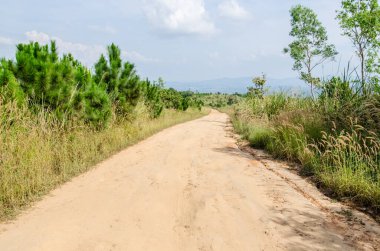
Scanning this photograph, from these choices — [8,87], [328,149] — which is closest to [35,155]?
[8,87]

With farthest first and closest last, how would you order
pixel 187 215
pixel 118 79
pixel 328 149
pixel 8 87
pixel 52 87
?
pixel 118 79 < pixel 52 87 < pixel 328 149 < pixel 8 87 < pixel 187 215

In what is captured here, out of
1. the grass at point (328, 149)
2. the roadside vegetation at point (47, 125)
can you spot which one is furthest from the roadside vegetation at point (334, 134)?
the roadside vegetation at point (47, 125)

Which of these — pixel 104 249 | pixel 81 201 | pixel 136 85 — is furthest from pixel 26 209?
pixel 136 85

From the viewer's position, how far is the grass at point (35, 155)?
5.07m

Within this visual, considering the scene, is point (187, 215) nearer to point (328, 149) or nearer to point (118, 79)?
point (328, 149)

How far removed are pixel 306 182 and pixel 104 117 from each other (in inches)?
253

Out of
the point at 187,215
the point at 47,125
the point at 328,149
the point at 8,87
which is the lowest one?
the point at 187,215

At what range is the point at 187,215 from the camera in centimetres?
457

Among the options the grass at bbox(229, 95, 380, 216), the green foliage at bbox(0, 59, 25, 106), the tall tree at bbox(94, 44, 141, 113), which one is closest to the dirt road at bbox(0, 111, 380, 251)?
the grass at bbox(229, 95, 380, 216)

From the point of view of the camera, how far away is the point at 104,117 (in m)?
10.4

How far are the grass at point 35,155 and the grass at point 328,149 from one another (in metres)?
4.71

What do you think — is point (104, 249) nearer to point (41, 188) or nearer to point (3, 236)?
point (3, 236)

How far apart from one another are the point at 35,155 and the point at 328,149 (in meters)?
5.73

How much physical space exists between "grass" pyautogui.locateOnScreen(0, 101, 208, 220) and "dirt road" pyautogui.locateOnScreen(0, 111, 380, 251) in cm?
27
